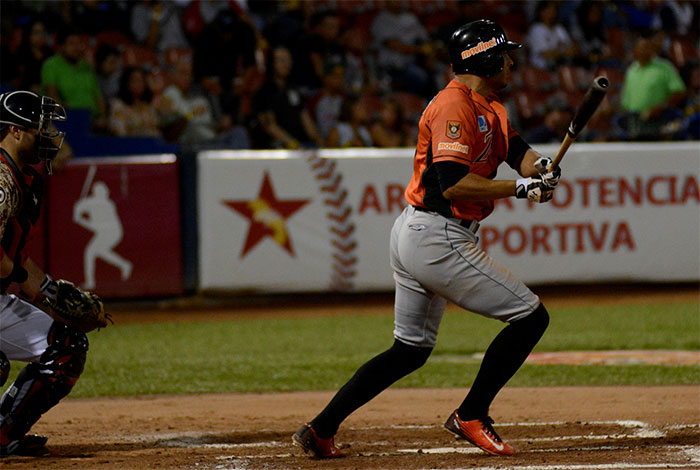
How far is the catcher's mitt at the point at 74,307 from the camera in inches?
192

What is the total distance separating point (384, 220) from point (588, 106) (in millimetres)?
6804

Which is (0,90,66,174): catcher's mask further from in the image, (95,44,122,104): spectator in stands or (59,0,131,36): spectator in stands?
(59,0,131,36): spectator in stands

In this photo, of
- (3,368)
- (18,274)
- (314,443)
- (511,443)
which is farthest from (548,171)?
(3,368)

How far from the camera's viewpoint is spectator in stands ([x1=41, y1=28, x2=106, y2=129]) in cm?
1172

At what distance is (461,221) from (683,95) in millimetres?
9317

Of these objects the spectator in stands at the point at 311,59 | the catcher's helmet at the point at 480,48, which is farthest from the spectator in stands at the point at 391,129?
the catcher's helmet at the point at 480,48

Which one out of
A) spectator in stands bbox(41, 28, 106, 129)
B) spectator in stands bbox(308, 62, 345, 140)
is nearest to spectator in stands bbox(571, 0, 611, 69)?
spectator in stands bbox(308, 62, 345, 140)

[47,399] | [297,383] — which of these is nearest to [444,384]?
[297,383]

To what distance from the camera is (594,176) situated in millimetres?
11508

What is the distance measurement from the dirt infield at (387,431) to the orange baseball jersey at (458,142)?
4.02 feet

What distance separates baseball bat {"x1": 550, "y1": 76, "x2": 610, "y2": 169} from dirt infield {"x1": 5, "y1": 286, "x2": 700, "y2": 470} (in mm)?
1482

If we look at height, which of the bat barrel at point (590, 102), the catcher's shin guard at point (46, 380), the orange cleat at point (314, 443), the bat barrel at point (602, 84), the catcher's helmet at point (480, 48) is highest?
the catcher's helmet at point (480, 48)

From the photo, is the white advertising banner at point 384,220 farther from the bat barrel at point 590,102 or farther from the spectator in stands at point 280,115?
the bat barrel at point 590,102

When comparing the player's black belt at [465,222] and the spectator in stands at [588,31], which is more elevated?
the spectator in stands at [588,31]
